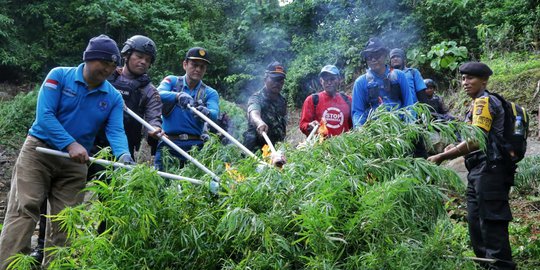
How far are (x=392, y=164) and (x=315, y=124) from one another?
231 centimetres

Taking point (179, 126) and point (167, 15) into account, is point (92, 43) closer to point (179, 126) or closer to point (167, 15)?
point (179, 126)

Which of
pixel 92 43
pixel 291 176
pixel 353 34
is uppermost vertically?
pixel 92 43

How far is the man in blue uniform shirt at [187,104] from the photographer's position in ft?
18.8

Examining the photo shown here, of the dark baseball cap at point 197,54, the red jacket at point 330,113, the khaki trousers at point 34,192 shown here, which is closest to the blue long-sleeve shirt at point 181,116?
the dark baseball cap at point 197,54

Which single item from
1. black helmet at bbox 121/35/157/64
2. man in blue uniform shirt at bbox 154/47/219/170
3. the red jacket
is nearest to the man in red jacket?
the red jacket

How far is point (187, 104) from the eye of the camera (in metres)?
5.61

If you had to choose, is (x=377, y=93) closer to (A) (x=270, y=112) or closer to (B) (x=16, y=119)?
(A) (x=270, y=112)

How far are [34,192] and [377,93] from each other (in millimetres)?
3341

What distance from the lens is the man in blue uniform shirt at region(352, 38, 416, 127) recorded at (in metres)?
5.57

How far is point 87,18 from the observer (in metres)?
17.0

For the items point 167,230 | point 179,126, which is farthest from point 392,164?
point 179,126

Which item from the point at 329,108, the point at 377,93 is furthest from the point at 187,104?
the point at 377,93

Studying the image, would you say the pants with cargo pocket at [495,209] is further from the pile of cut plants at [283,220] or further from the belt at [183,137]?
the belt at [183,137]

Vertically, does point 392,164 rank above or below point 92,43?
below
